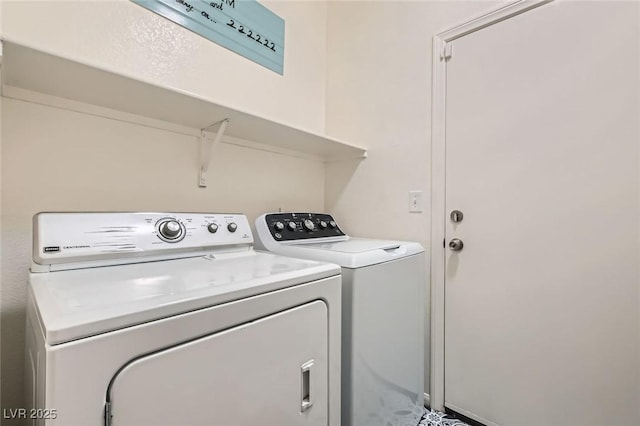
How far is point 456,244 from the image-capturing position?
62.9 inches

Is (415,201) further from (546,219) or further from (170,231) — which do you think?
(170,231)

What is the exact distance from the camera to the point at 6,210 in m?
1.03

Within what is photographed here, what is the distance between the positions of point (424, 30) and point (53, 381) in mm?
2137

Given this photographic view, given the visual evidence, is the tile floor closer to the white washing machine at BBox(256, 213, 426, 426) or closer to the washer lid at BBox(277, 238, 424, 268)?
the white washing machine at BBox(256, 213, 426, 426)

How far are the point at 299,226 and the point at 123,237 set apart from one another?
2.78ft

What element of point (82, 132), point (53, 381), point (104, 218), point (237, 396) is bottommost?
point (237, 396)

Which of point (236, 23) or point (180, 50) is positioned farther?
point (236, 23)

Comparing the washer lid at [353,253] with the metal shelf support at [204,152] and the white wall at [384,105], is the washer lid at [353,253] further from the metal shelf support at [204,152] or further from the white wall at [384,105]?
the metal shelf support at [204,152]

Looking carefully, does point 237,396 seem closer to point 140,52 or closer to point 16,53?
point 16,53

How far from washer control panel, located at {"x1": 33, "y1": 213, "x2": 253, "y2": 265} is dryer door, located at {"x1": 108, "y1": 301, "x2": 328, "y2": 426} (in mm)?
533

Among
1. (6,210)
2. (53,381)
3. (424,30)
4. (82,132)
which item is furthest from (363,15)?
(53,381)

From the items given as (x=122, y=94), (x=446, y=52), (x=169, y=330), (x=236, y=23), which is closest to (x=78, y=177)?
(x=122, y=94)

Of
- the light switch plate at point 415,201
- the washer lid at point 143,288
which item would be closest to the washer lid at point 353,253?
the washer lid at point 143,288

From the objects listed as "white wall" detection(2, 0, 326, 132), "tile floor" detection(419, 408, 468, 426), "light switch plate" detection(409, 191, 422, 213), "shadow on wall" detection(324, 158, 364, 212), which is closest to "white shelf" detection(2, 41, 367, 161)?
"white wall" detection(2, 0, 326, 132)
